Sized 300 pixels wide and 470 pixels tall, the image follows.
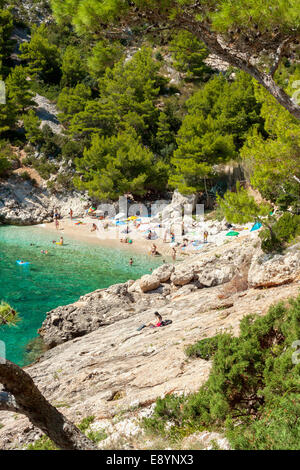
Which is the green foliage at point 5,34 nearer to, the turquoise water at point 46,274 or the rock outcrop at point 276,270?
the turquoise water at point 46,274

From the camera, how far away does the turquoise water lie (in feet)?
51.0

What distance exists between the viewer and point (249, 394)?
15.0 ft

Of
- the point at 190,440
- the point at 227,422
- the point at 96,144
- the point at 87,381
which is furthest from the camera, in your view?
the point at 96,144

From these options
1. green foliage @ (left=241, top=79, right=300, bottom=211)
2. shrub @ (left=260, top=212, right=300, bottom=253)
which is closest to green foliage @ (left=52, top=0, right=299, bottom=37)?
green foliage @ (left=241, top=79, right=300, bottom=211)

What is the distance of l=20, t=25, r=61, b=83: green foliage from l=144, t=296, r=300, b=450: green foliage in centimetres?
4989

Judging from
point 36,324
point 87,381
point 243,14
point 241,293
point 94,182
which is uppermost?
point 243,14

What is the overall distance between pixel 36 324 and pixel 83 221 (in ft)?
67.2

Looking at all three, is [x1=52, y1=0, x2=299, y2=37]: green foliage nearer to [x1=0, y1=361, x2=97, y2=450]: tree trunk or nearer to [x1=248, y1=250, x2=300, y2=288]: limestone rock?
[x1=0, y1=361, x2=97, y2=450]: tree trunk

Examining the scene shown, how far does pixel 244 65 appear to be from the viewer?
5977 mm

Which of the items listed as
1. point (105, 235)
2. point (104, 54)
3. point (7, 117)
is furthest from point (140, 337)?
point (7, 117)

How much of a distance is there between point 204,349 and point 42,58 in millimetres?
52922

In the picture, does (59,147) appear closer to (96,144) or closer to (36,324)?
(96,144)

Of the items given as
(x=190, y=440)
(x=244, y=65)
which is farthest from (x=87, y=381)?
(x=244, y=65)

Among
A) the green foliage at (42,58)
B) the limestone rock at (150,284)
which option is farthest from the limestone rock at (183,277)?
the green foliage at (42,58)
